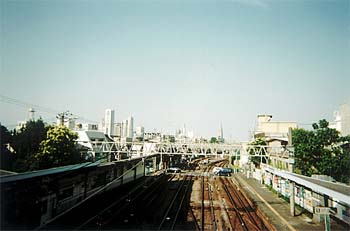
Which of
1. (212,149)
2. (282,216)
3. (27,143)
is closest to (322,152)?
(282,216)

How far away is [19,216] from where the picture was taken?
7.34 meters

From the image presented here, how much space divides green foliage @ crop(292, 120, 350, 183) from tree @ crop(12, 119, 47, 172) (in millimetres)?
14275

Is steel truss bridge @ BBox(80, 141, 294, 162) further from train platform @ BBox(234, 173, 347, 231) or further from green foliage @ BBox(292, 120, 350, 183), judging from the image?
train platform @ BBox(234, 173, 347, 231)

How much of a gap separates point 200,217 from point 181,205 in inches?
95.3

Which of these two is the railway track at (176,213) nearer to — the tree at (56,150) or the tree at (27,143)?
the tree at (56,150)

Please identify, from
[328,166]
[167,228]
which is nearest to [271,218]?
[167,228]

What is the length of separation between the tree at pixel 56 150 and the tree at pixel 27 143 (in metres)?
0.32

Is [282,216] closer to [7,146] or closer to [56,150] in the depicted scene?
[56,150]

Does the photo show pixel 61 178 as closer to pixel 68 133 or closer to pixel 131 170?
pixel 68 133

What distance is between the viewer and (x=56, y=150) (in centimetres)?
1588

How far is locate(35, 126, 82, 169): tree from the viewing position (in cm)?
1534

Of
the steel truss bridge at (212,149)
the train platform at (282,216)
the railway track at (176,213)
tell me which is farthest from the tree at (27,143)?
the train platform at (282,216)

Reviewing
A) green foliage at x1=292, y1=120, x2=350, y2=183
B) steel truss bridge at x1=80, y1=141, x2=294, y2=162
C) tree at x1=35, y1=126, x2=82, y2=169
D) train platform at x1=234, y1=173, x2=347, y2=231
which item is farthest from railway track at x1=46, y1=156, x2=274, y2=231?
steel truss bridge at x1=80, y1=141, x2=294, y2=162

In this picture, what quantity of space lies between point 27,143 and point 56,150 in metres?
1.51
